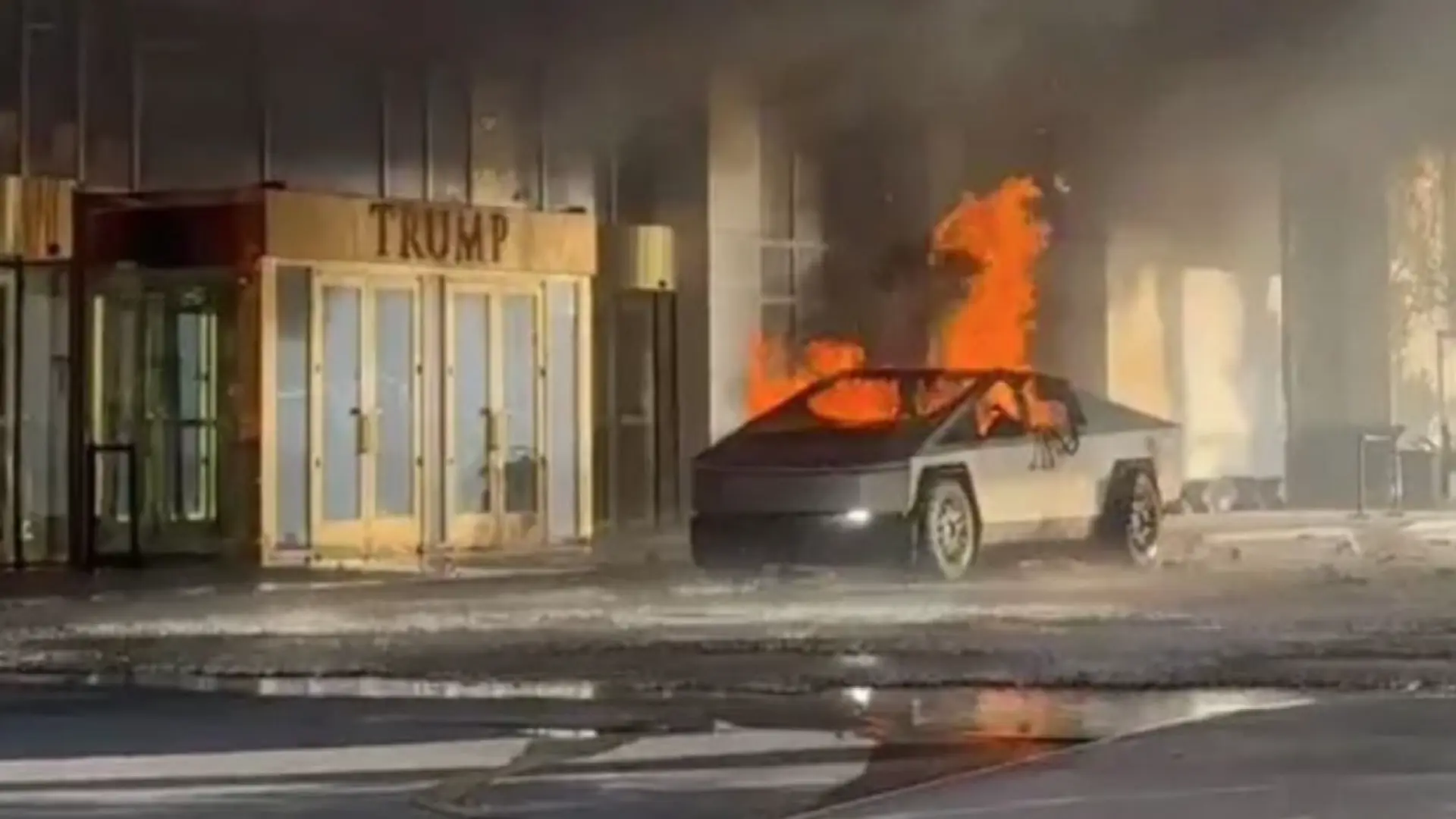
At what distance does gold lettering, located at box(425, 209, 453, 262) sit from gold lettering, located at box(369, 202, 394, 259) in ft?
1.45

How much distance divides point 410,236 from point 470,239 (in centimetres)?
76

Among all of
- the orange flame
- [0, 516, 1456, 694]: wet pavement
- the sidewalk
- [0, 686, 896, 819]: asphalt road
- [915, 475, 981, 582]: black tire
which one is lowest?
[0, 686, 896, 819]: asphalt road

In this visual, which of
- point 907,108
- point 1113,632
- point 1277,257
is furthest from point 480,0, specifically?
point 1277,257

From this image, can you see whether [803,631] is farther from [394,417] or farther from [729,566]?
[394,417]

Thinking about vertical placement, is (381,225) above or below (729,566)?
above

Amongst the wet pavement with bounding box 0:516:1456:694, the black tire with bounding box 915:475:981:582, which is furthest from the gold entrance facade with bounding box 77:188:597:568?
the black tire with bounding box 915:475:981:582

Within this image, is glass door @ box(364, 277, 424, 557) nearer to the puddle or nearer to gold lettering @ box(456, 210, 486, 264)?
gold lettering @ box(456, 210, 486, 264)

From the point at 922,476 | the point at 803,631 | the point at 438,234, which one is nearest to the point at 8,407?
the point at 438,234

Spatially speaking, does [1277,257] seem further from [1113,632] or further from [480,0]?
[1113,632]

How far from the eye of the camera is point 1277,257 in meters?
39.0

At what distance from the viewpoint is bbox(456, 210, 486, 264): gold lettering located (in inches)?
1058

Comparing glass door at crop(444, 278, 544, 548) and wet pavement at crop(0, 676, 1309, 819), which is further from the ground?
glass door at crop(444, 278, 544, 548)

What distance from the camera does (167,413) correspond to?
2595cm

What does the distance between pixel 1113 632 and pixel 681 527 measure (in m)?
14.5
